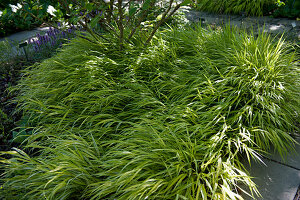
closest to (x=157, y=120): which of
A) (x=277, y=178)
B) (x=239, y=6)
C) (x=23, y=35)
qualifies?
(x=277, y=178)

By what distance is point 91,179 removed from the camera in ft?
6.04

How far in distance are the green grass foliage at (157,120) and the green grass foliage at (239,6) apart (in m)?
3.05

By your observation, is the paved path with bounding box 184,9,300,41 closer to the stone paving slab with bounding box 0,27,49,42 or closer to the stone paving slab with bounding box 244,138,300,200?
the stone paving slab with bounding box 244,138,300,200

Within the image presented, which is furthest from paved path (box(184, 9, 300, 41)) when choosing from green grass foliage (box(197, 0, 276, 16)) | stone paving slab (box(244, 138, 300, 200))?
stone paving slab (box(244, 138, 300, 200))

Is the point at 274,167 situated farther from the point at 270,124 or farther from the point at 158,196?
the point at 158,196

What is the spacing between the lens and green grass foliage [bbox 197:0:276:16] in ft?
19.3

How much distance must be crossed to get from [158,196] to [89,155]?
71cm

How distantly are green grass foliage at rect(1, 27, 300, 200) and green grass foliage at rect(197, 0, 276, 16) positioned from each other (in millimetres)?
3046

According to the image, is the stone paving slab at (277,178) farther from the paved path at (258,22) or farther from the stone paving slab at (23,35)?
the stone paving slab at (23,35)

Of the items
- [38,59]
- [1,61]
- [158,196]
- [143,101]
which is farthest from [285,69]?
[1,61]

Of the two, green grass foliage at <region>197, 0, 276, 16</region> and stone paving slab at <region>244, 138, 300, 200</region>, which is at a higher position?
green grass foliage at <region>197, 0, 276, 16</region>

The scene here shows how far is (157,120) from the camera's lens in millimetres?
2139

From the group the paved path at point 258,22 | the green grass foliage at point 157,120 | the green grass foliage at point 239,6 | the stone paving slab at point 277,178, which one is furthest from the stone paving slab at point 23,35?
the stone paving slab at point 277,178

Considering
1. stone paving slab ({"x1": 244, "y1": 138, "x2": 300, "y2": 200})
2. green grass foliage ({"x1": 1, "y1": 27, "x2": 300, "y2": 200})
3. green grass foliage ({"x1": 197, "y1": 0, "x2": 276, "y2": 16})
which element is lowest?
stone paving slab ({"x1": 244, "y1": 138, "x2": 300, "y2": 200})
